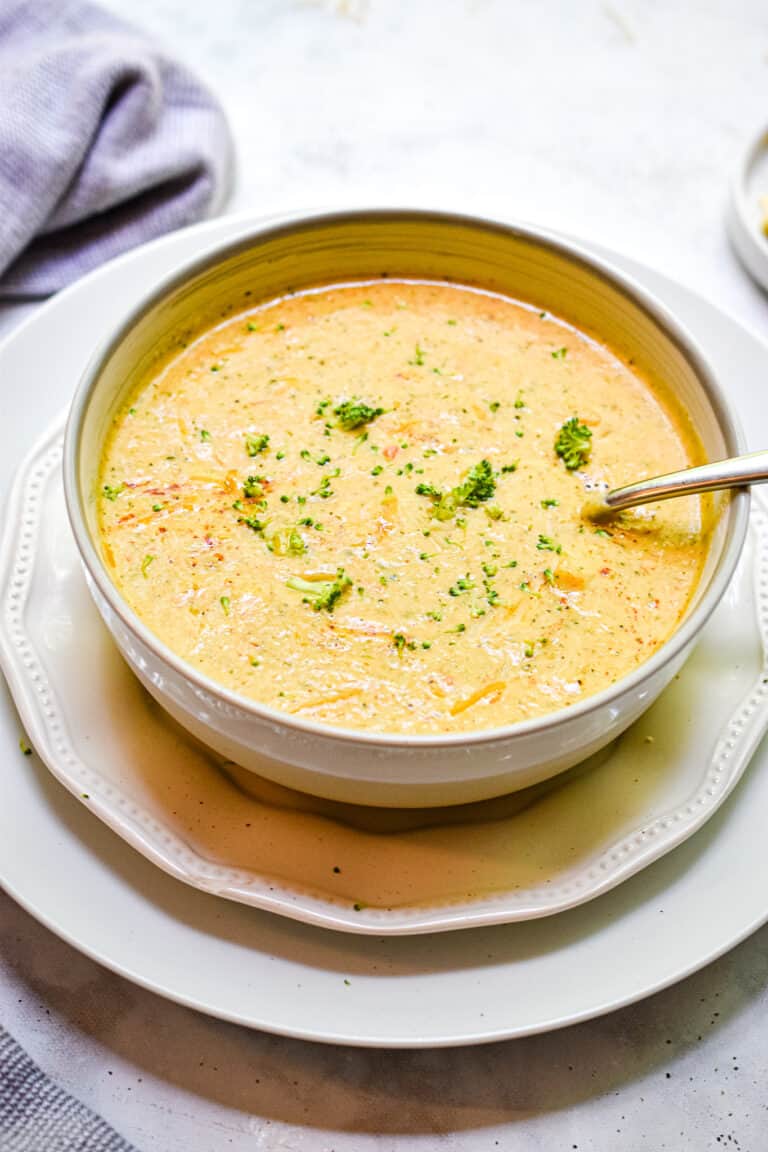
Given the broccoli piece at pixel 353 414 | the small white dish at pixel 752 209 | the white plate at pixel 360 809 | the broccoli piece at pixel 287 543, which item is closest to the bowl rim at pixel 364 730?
the white plate at pixel 360 809

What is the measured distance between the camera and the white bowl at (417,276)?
184 cm

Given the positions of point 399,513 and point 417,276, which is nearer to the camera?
point 399,513

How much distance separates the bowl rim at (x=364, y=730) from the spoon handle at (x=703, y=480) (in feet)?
0.12

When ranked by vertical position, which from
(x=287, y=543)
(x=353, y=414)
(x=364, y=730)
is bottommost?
(x=364, y=730)

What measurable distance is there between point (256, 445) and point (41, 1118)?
4.28ft

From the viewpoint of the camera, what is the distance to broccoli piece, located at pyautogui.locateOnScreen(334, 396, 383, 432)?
8.07 ft

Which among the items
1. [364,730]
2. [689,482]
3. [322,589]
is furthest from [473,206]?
[364,730]

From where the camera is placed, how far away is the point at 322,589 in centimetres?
218

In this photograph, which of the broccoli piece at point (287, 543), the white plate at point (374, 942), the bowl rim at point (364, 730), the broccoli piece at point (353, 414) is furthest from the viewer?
the broccoli piece at point (353, 414)

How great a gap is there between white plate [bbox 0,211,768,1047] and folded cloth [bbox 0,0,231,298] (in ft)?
5.30

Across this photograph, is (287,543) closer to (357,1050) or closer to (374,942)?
(374,942)

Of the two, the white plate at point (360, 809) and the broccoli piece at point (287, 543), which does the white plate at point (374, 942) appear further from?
the broccoli piece at point (287, 543)

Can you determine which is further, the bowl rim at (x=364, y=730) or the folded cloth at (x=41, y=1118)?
the folded cloth at (x=41, y=1118)

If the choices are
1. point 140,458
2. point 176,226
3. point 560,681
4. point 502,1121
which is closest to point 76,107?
point 176,226
